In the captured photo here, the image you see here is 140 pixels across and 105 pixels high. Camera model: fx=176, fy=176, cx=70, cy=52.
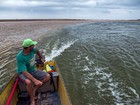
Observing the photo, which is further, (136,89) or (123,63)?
(123,63)

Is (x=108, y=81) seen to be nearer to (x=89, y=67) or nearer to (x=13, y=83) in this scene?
(x=89, y=67)

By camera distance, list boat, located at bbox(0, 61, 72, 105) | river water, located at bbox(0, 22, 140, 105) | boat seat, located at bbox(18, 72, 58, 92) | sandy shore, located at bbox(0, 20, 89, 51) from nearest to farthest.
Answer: boat, located at bbox(0, 61, 72, 105) → boat seat, located at bbox(18, 72, 58, 92) → river water, located at bbox(0, 22, 140, 105) → sandy shore, located at bbox(0, 20, 89, 51)

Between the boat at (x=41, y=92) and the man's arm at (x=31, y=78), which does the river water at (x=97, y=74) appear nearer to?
the boat at (x=41, y=92)

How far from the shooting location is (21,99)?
7426 millimetres

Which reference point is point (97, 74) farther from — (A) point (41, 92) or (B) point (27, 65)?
(B) point (27, 65)

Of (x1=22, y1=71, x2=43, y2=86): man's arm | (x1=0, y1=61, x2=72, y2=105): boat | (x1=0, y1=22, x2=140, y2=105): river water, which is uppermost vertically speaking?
(x1=22, y1=71, x2=43, y2=86): man's arm

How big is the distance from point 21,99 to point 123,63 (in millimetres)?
9508

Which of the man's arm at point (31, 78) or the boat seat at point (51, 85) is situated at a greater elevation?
the man's arm at point (31, 78)

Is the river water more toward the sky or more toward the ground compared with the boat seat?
more toward the ground

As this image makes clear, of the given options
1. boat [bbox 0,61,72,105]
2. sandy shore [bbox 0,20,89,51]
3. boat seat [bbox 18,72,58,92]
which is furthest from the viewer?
sandy shore [bbox 0,20,89,51]

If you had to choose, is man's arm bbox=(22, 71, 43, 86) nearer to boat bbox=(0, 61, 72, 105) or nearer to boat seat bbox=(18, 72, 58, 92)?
boat bbox=(0, 61, 72, 105)

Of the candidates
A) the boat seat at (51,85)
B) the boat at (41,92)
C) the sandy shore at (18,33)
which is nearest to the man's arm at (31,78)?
the boat at (41,92)

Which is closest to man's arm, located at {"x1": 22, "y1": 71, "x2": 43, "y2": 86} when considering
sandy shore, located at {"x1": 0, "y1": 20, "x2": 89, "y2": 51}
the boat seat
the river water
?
the boat seat

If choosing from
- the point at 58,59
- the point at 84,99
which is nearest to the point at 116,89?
the point at 84,99
